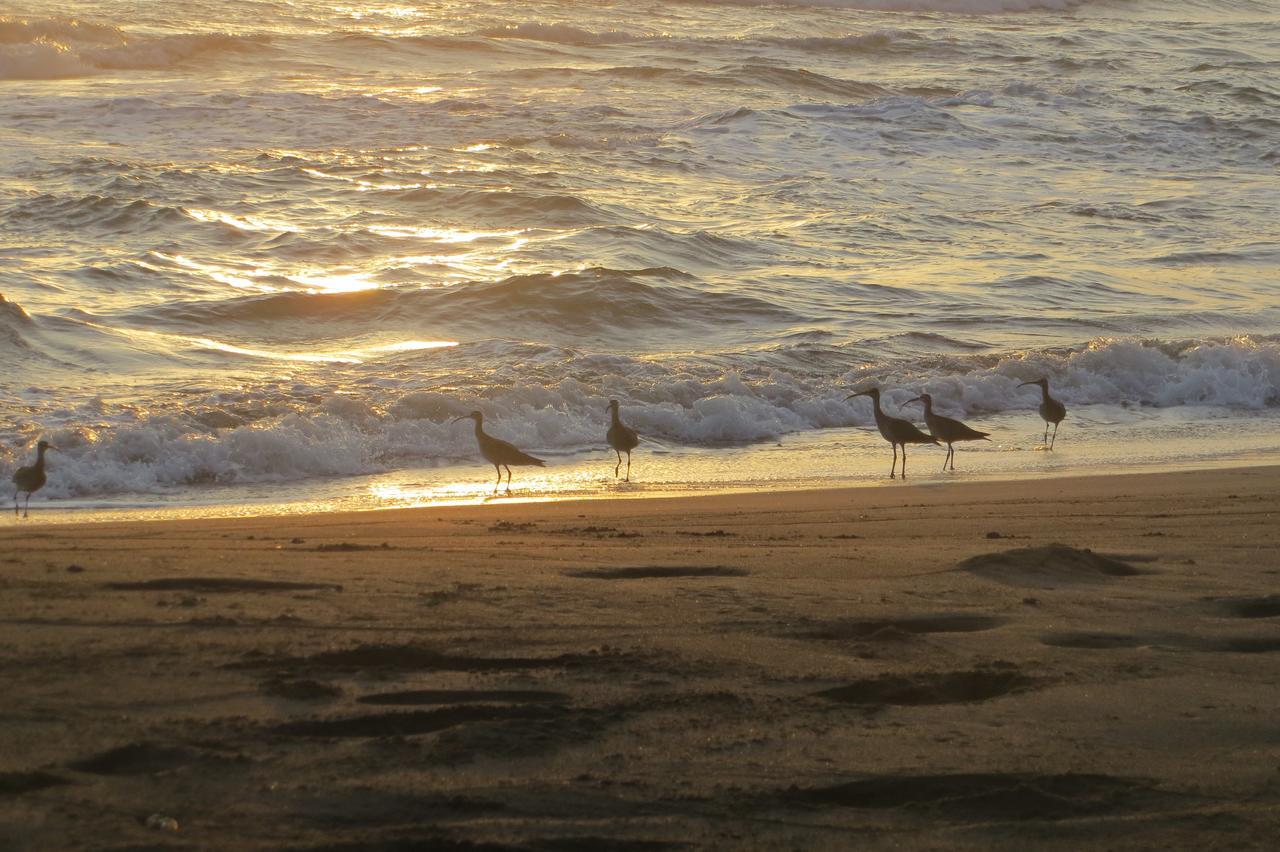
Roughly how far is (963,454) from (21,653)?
944 centimetres

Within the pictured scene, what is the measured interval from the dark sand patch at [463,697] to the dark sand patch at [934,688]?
82 centimetres

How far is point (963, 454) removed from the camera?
12.5 meters

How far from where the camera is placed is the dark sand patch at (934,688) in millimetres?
4324

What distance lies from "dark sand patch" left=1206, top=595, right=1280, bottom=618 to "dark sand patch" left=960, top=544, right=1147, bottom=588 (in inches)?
23.0

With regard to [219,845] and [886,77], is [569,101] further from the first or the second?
[219,845]

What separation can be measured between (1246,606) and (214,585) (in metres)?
3.91

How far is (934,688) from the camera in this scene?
4.43 metres

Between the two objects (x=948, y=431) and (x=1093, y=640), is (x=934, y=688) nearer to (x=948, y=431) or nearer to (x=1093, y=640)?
(x=1093, y=640)

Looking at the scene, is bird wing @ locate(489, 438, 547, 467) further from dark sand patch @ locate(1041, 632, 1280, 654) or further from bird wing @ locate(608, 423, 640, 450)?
dark sand patch @ locate(1041, 632, 1280, 654)

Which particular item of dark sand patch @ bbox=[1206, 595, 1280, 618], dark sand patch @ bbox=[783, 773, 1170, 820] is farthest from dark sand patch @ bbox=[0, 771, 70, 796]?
dark sand patch @ bbox=[1206, 595, 1280, 618]

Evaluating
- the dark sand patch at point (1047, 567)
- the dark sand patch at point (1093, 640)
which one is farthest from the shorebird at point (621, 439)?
the dark sand patch at point (1093, 640)

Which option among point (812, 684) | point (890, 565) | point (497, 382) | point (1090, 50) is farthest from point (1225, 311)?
point (1090, 50)

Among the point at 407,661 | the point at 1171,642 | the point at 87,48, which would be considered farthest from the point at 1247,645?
the point at 87,48

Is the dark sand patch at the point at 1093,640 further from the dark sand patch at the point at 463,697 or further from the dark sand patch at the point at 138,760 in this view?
the dark sand patch at the point at 138,760
